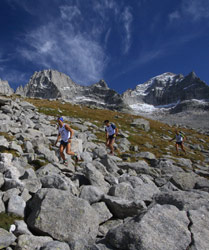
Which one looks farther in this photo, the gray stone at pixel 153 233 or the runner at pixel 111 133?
the runner at pixel 111 133

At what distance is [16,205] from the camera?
4.98m

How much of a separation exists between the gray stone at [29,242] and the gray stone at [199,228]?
10.1 feet

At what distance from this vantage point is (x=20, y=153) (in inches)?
363

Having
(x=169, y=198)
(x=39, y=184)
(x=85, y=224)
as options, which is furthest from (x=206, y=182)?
(x=39, y=184)

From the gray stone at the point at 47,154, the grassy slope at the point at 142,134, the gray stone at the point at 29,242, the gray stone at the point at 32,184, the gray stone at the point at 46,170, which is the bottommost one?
the gray stone at the point at 29,242

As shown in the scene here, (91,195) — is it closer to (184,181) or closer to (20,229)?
(20,229)

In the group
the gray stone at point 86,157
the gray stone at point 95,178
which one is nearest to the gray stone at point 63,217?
the gray stone at point 95,178

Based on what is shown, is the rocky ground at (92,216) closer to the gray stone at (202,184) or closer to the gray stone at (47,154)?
the gray stone at (47,154)

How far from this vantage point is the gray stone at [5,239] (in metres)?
3.71

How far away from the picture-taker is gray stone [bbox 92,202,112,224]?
17.5ft

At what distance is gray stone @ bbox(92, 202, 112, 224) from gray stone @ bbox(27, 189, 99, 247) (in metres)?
0.47

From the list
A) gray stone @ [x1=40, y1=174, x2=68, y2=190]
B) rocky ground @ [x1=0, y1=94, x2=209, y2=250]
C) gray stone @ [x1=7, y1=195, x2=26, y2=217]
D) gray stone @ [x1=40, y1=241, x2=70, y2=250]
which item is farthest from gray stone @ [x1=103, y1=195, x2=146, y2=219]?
gray stone @ [x1=7, y1=195, x2=26, y2=217]

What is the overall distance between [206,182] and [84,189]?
626 cm

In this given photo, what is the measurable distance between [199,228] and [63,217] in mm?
3147
